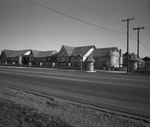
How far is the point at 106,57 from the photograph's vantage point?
5522 centimetres

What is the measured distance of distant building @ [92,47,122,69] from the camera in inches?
2168

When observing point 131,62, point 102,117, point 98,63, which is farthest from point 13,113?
point 98,63

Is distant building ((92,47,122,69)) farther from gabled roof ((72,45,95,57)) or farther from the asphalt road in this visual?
the asphalt road

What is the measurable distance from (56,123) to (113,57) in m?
55.6

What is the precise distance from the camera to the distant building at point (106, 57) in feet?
181

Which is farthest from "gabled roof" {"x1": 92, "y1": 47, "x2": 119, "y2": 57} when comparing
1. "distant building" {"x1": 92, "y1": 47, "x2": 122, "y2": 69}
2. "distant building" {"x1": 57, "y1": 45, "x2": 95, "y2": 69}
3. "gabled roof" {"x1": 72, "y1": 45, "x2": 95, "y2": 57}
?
"gabled roof" {"x1": 72, "y1": 45, "x2": 95, "y2": 57}

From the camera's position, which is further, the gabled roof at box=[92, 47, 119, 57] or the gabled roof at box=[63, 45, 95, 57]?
the gabled roof at box=[63, 45, 95, 57]

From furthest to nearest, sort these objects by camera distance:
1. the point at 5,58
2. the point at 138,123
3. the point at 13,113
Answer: the point at 5,58 < the point at 13,113 < the point at 138,123

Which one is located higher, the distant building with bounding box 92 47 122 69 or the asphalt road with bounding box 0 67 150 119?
the distant building with bounding box 92 47 122 69

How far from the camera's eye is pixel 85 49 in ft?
199

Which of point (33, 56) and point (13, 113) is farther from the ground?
point (33, 56)

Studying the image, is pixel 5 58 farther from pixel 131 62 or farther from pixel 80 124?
pixel 80 124

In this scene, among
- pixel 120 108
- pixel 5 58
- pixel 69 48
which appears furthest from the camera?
pixel 5 58

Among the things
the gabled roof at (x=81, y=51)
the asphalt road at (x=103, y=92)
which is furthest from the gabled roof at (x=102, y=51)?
the asphalt road at (x=103, y=92)
